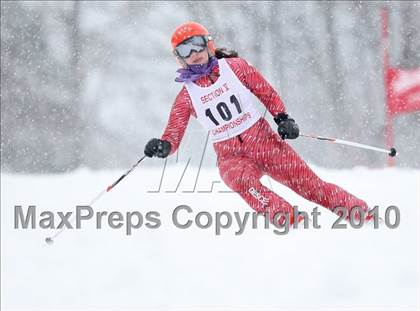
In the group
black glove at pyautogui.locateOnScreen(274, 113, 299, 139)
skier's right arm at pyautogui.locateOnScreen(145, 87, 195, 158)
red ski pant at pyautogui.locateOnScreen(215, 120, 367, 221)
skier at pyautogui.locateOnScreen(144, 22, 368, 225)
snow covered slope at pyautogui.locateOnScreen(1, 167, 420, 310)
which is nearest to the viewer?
black glove at pyautogui.locateOnScreen(274, 113, 299, 139)

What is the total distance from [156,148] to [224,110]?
0.48 meters

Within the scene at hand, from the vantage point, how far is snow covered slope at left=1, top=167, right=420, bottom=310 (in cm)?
540

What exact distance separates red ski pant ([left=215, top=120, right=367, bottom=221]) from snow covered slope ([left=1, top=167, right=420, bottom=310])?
742mm

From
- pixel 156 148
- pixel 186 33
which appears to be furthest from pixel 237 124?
pixel 186 33

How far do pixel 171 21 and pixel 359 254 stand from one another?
268 inches

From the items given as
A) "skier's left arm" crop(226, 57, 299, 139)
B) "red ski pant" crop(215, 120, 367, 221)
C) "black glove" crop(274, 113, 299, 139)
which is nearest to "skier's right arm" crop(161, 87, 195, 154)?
"red ski pant" crop(215, 120, 367, 221)

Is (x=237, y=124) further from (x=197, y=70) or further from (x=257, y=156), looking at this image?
(x=197, y=70)

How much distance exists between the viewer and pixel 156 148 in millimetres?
4820

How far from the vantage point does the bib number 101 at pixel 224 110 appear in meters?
4.83

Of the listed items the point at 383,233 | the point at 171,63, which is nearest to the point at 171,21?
the point at 171,63

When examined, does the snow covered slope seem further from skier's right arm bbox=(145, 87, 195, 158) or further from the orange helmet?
the orange helmet

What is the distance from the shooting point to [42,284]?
245 inches

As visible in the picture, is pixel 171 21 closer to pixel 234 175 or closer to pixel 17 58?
pixel 17 58

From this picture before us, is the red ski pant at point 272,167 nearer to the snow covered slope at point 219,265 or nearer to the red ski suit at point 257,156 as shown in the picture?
the red ski suit at point 257,156
